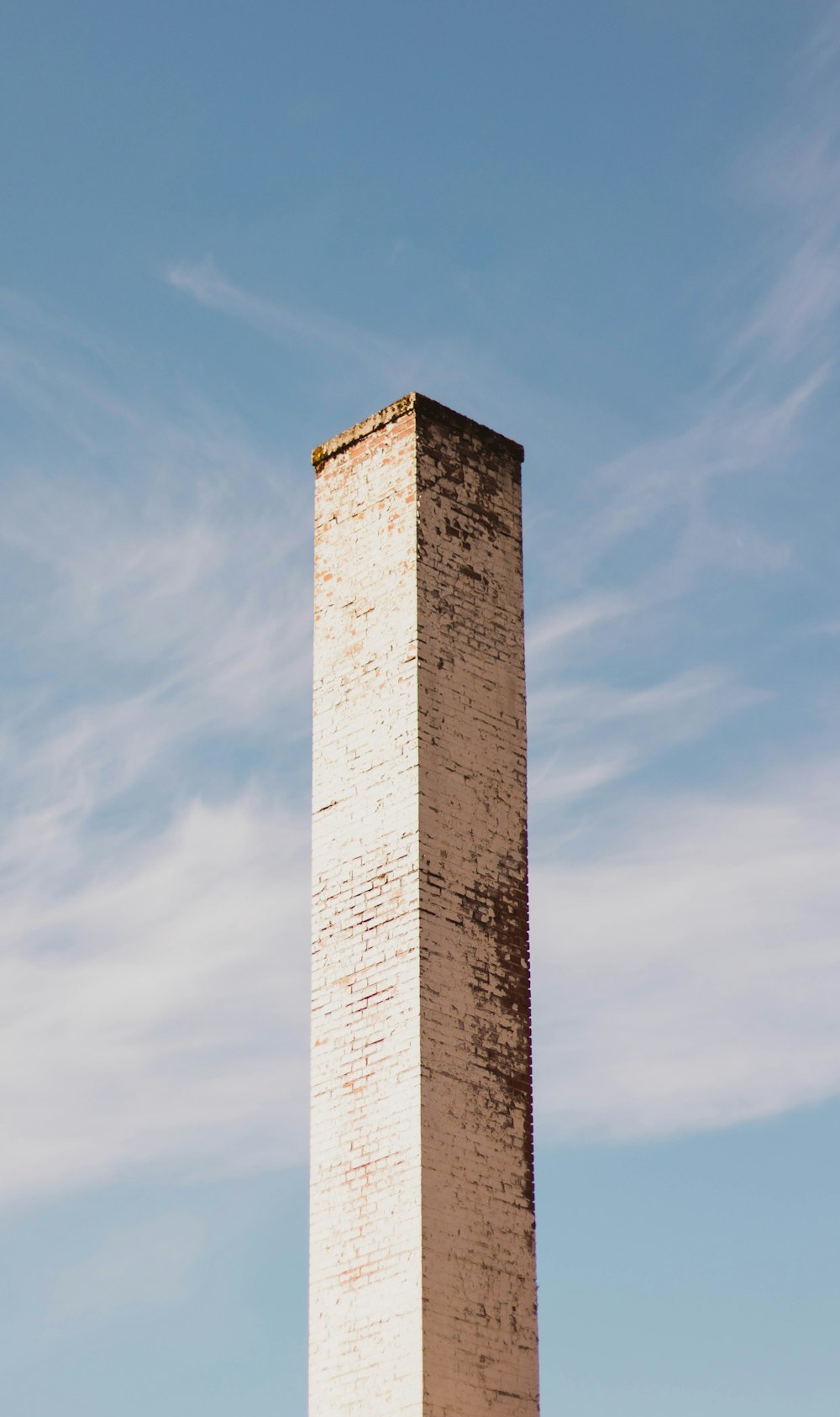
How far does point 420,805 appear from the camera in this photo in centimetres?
1392

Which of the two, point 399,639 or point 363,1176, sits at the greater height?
point 399,639

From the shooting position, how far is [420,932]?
13586 mm

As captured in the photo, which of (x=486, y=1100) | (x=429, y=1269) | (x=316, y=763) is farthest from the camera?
(x=316, y=763)

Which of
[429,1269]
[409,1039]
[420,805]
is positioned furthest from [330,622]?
[429,1269]

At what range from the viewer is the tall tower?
1301cm

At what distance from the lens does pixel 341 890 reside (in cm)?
1431

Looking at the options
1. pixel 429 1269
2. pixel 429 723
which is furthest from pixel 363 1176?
pixel 429 723

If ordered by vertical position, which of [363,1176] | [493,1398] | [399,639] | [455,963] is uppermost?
[399,639]

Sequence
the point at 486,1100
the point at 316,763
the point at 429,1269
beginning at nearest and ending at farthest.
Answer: the point at 429,1269, the point at 486,1100, the point at 316,763

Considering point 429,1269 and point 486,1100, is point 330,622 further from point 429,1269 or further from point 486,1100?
point 429,1269

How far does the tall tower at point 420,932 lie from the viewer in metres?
13.0

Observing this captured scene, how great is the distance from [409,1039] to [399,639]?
276 cm

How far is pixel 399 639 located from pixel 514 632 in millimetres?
1052

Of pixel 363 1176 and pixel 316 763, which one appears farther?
pixel 316 763
